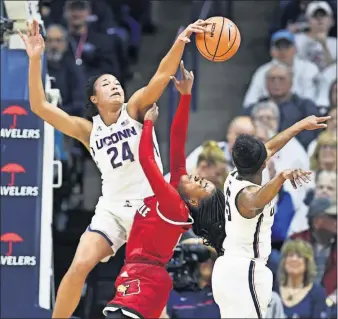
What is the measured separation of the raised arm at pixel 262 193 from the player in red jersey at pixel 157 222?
461 mm

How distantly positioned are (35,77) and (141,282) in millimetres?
1520

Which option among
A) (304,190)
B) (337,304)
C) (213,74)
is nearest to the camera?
(337,304)

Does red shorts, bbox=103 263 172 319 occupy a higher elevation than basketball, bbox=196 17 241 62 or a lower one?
lower

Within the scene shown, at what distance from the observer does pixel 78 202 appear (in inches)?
460

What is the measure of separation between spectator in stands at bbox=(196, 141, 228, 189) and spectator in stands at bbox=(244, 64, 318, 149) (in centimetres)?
159

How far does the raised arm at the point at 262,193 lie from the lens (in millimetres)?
6883

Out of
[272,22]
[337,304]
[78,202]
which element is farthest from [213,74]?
[337,304]

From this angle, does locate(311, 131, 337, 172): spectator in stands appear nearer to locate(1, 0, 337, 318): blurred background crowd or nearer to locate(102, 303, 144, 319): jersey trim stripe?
locate(1, 0, 337, 318): blurred background crowd

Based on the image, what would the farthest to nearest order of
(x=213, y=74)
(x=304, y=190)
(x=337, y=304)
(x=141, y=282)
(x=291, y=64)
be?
(x=213, y=74), (x=291, y=64), (x=304, y=190), (x=337, y=304), (x=141, y=282)

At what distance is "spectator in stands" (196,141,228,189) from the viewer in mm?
9945

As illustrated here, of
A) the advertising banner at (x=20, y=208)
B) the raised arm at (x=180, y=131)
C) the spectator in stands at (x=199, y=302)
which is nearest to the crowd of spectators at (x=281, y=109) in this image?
the spectator in stands at (x=199, y=302)

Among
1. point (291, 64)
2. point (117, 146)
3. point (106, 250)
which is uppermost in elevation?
point (291, 64)

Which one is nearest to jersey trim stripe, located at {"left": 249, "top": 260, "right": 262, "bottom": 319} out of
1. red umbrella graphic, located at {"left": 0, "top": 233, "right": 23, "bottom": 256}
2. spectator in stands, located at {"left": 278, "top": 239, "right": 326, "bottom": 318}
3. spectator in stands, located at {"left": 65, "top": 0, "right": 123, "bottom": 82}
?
red umbrella graphic, located at {"left": 0, "top": 233, "right": 23, "bottom": 256}

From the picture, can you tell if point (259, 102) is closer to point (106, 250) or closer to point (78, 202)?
point (78, 202)
